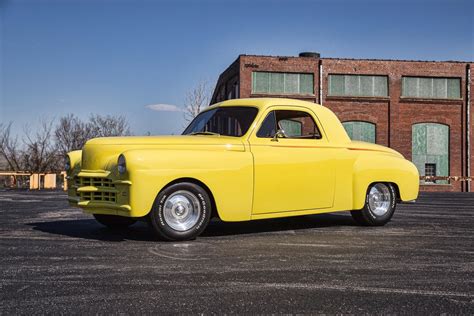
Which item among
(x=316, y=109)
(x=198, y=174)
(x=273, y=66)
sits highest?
(x=273, y=66)

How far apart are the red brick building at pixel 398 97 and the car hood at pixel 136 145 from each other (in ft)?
76.1

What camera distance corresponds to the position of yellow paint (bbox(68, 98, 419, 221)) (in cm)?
593

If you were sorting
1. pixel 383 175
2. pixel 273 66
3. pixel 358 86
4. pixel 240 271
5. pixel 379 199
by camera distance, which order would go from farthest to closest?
1. pixel 358 86
2. pixel 273 66
3. pixel 379 199
4. pixel 383 175
5. pixel 240 271

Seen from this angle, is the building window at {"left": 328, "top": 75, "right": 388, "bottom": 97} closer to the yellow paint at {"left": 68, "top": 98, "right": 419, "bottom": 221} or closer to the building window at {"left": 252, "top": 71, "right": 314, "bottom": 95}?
the building window at {"left": 252, "top": 71, "right": 314, "bottom": 95}

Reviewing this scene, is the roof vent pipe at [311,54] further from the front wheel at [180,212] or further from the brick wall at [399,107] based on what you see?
the front wheel at [180,212]

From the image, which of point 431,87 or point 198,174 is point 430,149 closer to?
point 431,87

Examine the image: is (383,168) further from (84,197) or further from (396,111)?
(396,111)

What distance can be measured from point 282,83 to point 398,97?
6.99 metres

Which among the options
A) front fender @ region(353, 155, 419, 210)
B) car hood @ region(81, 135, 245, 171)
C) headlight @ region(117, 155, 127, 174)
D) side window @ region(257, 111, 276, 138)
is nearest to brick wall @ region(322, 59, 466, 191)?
front fender @ region(353, 155, 419, 210)

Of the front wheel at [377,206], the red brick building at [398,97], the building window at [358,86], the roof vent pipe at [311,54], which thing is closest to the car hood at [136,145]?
the front wheel at [377,206]

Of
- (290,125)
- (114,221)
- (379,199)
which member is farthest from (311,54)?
(114,221)

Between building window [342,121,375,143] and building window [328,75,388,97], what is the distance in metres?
1.71

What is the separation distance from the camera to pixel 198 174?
20.1 ft

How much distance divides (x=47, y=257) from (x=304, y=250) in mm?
2629
